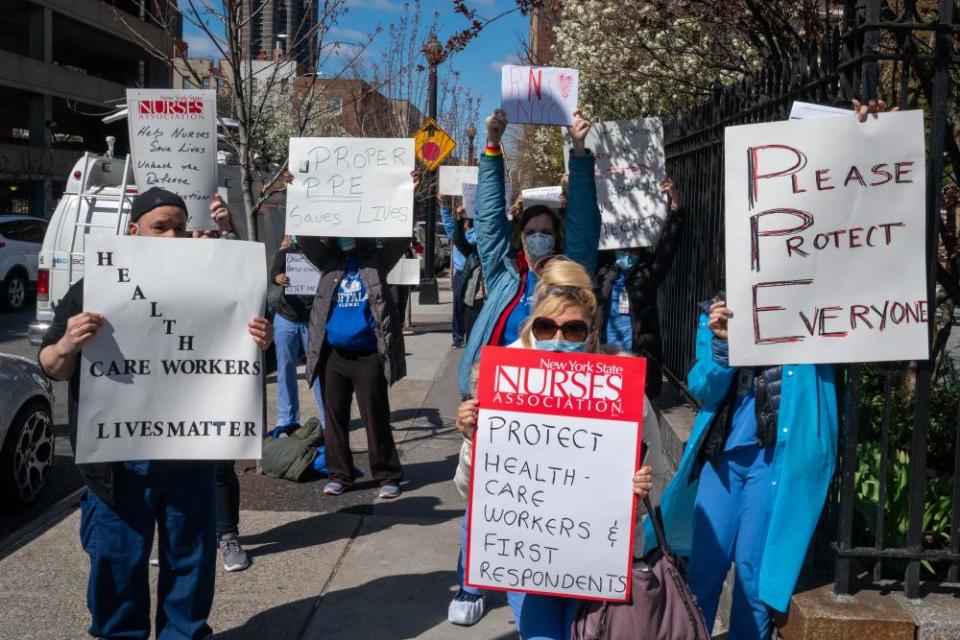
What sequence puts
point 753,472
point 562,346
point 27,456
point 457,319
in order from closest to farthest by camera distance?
point 562,346
point 753,472
point 27,456
point 457,319

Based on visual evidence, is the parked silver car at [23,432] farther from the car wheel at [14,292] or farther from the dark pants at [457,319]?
the car wheel at [14,292]

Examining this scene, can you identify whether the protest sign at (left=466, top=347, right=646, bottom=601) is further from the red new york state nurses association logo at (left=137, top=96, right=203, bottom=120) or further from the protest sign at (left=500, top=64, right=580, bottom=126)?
the red new york state nurses association logo at (left=137, top=96, right=203, bottom=120)

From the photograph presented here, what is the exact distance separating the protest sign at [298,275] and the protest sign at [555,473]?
16.7 feet

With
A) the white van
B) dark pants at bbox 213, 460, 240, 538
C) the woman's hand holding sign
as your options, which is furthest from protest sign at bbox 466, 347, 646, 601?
the white van

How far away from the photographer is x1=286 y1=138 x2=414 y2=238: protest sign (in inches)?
236

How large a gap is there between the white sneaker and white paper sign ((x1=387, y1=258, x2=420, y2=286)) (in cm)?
858

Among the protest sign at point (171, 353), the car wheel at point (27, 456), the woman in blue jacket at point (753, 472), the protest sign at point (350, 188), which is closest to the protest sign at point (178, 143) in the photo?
the protest sign at point (350, 188)

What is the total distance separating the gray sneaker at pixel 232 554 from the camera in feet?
16.0

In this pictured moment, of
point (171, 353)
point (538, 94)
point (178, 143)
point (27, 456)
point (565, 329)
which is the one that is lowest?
point (27, 456)

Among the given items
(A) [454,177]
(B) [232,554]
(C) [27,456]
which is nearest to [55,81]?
(A) [454,177]

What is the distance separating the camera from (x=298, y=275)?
7.71m

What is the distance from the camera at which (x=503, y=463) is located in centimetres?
282

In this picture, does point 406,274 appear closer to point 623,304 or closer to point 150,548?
point 623,304

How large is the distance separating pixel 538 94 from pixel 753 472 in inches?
90.9
